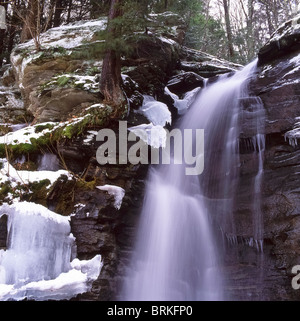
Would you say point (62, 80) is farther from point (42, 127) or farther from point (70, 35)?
point (70, 35)

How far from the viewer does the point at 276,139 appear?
19.1 ft

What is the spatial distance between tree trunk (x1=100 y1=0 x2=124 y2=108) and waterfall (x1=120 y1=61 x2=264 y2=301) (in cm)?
189

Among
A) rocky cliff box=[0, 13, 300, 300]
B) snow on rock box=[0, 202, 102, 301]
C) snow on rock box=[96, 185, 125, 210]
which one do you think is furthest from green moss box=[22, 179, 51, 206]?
snow on rock box=[96, 185, 125, 210]

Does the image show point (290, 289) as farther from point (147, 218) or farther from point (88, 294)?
point (88, 294)

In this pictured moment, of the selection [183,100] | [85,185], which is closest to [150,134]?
[85,185]

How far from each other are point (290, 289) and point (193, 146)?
343cm

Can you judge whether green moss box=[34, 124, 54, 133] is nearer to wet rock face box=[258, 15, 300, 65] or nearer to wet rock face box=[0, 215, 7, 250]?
wet rock face box=[0, 215, 7, 250]

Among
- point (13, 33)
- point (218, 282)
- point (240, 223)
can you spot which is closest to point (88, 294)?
point (218, 282)

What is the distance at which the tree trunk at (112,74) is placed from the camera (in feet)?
21.2

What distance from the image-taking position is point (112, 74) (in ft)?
22.0

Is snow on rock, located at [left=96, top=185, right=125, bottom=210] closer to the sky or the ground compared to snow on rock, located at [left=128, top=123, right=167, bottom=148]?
closer to the ground

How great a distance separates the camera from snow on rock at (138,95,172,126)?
6755 millimetres

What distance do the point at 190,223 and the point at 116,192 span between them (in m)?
1.50
